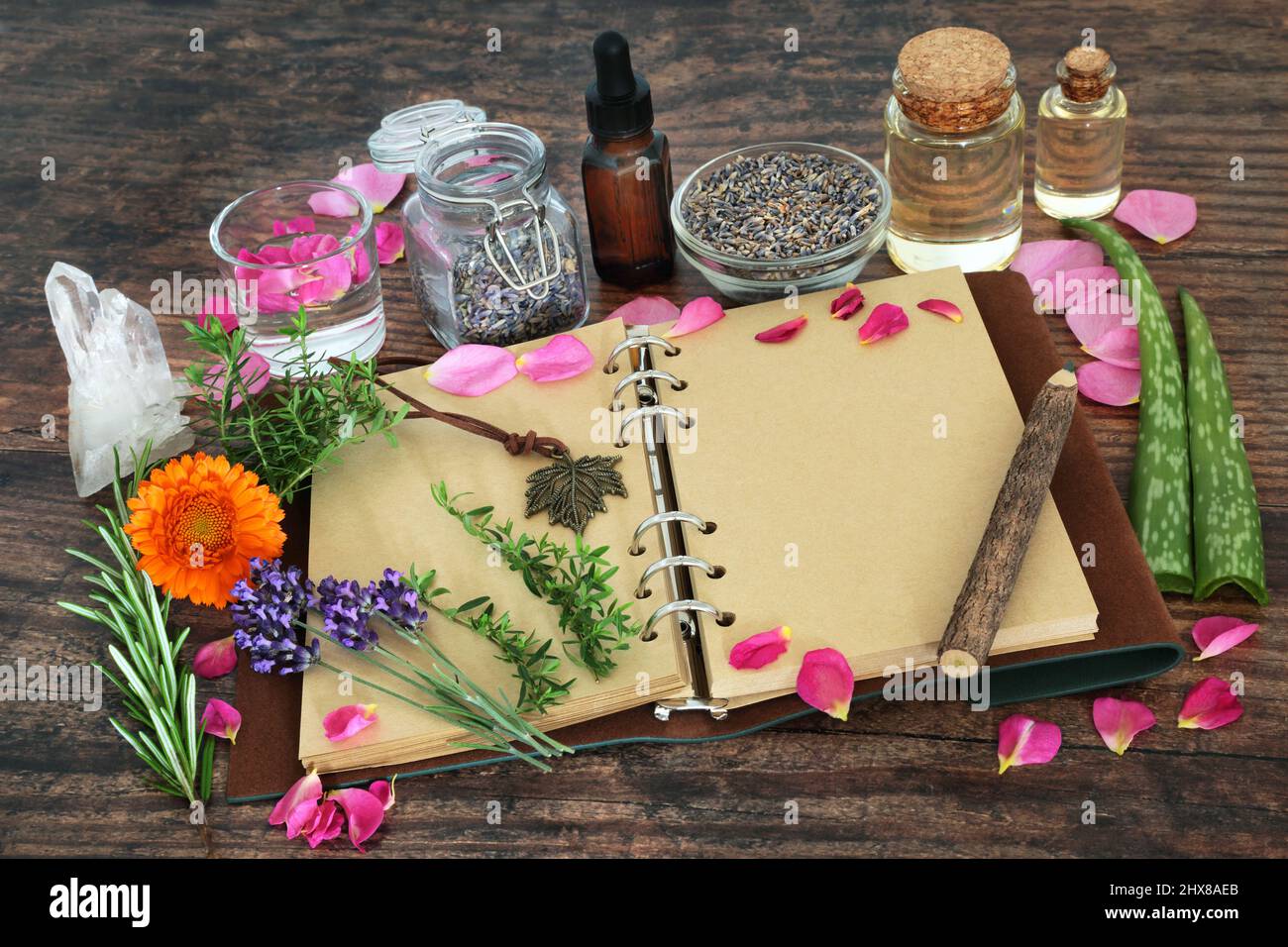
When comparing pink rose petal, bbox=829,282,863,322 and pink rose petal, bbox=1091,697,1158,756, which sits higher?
pink rose petal, bbox=829,282,863,322

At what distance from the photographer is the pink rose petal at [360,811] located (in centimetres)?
80

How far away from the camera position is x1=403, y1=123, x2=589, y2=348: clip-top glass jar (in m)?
1.05

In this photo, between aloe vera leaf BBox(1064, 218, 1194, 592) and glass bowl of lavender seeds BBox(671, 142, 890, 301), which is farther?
glass bowl of lavender seeds BBox(671, 142, 890, 301)

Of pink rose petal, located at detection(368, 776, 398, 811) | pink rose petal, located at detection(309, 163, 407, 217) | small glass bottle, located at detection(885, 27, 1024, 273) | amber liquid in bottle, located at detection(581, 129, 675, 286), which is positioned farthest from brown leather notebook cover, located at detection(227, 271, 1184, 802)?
pink rose petal, located at detection(309, 163, 407, 217)

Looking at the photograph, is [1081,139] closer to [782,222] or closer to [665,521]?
[782,222]

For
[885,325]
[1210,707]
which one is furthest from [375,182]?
[1210,707]

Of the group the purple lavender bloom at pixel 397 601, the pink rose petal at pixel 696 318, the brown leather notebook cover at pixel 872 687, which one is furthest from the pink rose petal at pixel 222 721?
the pink rose petal at pixel 696 318

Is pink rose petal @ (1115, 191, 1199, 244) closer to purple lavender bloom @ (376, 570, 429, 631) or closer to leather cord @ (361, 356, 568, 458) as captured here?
leather cord @ (361, 356, 568, 458)

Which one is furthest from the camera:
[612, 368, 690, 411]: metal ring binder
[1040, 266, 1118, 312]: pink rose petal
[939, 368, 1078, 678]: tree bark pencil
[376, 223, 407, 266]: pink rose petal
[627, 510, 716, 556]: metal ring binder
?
[376, 223, 407, 266]: pink rose petal

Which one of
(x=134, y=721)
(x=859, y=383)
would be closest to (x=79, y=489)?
(x=134, y=721)

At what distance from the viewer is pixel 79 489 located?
104 centimetres

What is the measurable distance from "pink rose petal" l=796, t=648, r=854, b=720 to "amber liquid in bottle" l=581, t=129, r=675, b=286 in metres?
0.47

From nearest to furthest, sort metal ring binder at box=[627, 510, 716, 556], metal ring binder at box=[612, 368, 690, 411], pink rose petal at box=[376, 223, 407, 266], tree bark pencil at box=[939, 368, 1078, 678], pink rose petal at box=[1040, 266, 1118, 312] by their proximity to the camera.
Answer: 1. tree bark pencil at box=[939, 368, 1078, 678]
2. metal ring binder at box=[627, 510, 716, 556]
3. metal ring binder at box=[612, 368, 690, 411]
4. pink rose petal at box=[1040, 266, 1118, 312]
5. pink rose petal at box=[376, 223, 407, 266]

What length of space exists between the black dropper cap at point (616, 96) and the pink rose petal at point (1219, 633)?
572mm
